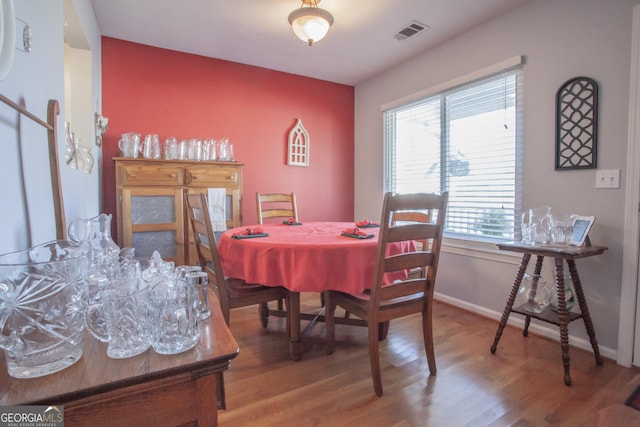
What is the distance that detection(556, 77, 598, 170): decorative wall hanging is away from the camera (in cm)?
207

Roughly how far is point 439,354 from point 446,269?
1.19 meters

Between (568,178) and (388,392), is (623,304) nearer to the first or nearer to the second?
(568,178)

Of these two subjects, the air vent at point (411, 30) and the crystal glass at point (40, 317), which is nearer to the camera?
the crystal glass at point (40, 317)

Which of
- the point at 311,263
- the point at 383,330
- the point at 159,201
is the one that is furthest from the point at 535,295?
the point at 159,201

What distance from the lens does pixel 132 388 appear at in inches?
21.2

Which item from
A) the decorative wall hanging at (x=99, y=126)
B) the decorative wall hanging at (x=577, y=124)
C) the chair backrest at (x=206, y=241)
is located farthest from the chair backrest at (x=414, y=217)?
the decorative wall hanging at (x=99, y=126)

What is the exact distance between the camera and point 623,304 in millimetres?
1945

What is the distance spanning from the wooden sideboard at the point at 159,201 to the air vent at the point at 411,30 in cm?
208

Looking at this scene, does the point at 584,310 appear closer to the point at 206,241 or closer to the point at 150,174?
the point at 206,241

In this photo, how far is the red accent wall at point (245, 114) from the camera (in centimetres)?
306

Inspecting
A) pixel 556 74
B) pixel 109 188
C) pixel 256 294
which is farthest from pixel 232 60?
pixel 556 74

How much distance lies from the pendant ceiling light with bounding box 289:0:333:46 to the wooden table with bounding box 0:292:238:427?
7.33 ft

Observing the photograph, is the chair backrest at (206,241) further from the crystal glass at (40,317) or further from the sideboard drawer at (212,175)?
the crystal glass at (40,317)

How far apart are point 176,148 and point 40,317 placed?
2721mm
